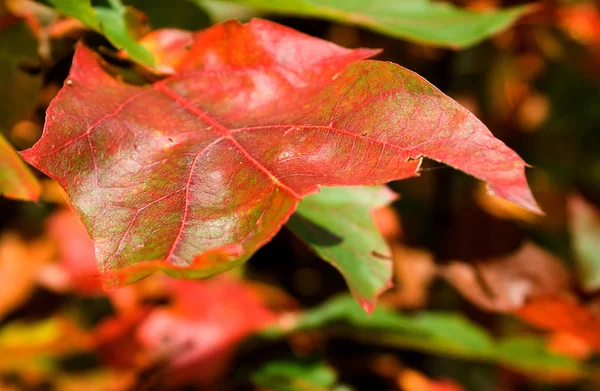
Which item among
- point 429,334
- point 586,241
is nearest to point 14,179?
point 429,334

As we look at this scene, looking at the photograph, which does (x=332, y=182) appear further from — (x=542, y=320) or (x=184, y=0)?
(x=542, y=320)

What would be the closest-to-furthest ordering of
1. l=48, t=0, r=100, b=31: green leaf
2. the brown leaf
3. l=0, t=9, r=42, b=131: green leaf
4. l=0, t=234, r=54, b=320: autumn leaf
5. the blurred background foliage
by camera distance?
l=48, t=0, r=100, b=31: green leaf → l=0, t=9, r=42, b=131: green leaf → the blurred background foliage → the brown leaf → l=0, t=234, r=54, b=320: autumn leaf

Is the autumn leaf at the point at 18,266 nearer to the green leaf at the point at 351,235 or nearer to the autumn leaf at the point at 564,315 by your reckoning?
the green leaf at the point at 351,235

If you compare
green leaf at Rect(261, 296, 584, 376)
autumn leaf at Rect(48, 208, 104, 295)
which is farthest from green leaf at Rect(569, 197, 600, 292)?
autumn leaf at Rect(48, 208, 104, 295)

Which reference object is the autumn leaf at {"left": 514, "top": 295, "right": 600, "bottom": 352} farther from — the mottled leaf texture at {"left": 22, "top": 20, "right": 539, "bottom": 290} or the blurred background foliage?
the mottled leaf texture at {"left": 22, "top": 20, "right": 539, "bottom": 290}

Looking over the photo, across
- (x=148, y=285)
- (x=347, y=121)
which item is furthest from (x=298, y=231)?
(x=148, y=285)

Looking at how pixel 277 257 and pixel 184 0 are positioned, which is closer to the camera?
pixel 184 0
